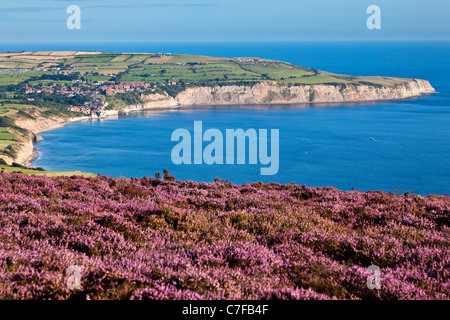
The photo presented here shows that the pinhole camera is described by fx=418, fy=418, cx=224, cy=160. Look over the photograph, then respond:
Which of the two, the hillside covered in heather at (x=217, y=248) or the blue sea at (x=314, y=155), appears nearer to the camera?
the hillside covered in heather at (x=217, y=248)

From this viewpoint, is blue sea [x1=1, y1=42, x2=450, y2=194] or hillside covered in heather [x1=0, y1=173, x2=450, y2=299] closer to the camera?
hillside covered in heather [x1=0, y1=173, x2=450, y2=299]

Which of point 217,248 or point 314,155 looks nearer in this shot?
point 217,248

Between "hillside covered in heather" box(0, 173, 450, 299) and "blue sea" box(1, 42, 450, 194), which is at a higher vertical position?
"hillside covered in heather" box(0, 173, 450, 299)

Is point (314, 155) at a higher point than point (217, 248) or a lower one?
lower

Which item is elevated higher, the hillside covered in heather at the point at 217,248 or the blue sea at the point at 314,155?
the hillside covered in heather at the point at 217,248

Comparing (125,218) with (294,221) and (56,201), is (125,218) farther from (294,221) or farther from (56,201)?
(294,221)
